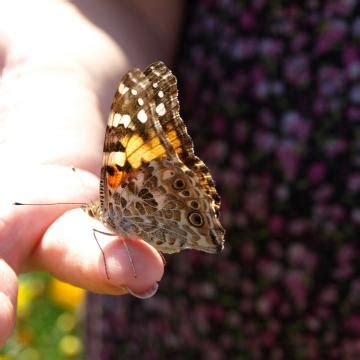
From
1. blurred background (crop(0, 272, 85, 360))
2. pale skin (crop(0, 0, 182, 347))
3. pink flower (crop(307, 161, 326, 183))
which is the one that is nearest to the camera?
pale skin (crop(0, 0, 182, 347))

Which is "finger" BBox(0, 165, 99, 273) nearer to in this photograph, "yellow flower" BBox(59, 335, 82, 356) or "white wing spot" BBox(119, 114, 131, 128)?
"white wing spot" BBox(119, 114, 131, 128)

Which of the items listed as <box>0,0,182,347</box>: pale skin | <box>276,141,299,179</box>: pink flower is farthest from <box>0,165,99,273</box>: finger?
<box>276,141,299,179</box>: pink flower

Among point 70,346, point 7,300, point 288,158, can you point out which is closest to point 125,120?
point 7,300

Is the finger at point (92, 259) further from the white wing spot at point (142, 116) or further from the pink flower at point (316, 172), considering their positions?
the pink flower at point (316, 172)

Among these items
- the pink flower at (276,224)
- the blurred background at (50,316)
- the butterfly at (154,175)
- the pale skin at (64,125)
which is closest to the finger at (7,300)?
the pale skin at (64,125)

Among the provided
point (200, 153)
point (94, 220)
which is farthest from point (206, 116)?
point (94, 220)

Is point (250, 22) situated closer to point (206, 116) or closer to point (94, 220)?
point (206, 116)

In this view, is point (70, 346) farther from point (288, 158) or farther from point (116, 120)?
point (116, 120)
